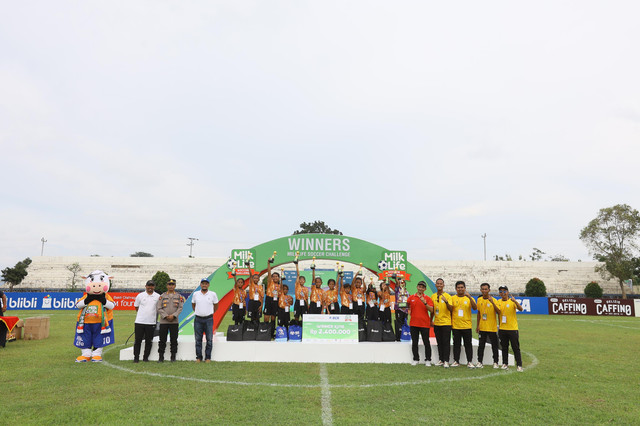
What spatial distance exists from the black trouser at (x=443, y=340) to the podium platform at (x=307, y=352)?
429 millimetres

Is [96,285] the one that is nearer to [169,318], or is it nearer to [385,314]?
[169,318]

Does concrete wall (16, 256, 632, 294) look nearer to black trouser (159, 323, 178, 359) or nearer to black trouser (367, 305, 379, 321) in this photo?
black trouser (367, 305, 379, 321)

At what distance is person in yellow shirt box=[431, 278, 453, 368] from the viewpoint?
8.42 m

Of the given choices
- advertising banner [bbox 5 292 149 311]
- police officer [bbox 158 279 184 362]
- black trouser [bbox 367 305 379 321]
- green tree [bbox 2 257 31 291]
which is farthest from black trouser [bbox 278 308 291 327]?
green tree [bbox 2 257 31 291]

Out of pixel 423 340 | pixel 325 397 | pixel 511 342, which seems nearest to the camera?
pixel 325 397

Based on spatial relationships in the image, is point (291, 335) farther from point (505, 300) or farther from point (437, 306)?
point (505, 300)

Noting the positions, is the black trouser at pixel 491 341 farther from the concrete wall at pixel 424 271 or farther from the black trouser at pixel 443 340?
the concrete wall at pixel 424 271

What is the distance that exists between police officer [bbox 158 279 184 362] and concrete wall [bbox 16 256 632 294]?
1424 inches

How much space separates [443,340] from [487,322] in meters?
0.91

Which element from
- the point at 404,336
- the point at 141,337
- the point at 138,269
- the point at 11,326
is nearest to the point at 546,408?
the point at 404,336

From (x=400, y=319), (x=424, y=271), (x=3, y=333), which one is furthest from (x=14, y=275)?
(x=400, y=319)

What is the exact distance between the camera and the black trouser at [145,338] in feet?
28.1

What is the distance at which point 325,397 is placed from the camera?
6023mm

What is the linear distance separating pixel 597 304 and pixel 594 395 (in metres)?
23.1
